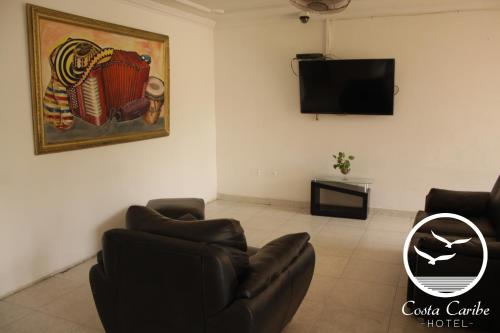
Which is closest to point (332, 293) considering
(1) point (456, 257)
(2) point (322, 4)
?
(1) point (456, 257)

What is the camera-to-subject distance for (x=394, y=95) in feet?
18.0

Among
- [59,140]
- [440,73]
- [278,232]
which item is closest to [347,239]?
[278,232]

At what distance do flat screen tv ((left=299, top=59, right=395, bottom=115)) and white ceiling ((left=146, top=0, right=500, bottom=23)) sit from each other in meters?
0.62

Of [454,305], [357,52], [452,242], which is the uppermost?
[357,52]

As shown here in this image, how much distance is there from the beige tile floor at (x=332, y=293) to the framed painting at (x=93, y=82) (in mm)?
1231

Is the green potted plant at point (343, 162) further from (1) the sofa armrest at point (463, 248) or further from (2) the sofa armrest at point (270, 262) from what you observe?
(2) the sofa armrest at point (270, 262)

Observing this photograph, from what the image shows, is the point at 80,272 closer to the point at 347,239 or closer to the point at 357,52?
the point at 347,239

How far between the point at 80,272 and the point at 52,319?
852 mm

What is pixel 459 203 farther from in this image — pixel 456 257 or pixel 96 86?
pixel 96 86

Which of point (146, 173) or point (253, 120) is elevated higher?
point (253, 120)

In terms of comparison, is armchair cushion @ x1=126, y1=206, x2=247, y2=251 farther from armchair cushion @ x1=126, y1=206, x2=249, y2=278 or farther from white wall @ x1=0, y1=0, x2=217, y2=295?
white wall @ x1=0, y1=0, x2=217, y2=295

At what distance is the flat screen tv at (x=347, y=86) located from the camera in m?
5.36

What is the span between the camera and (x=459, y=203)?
4047mm

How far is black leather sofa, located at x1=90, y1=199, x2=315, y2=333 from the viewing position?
6.94ft
